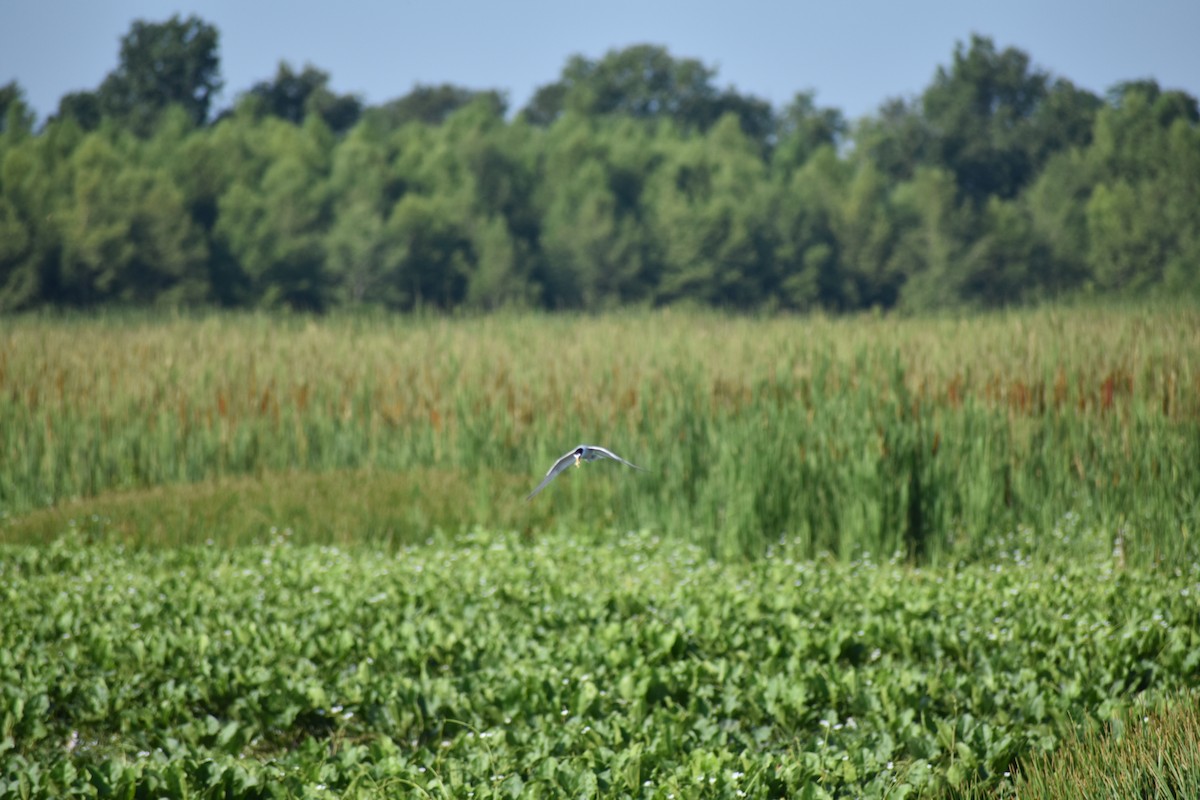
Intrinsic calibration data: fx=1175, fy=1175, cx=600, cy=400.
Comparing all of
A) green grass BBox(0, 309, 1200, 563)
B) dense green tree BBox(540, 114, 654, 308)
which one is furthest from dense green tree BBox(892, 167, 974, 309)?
green grass BBox(0, 309, 1200, 563)

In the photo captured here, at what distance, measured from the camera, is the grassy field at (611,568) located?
12.9ft

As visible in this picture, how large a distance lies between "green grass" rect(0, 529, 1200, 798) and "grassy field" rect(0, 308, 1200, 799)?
21 millimetres

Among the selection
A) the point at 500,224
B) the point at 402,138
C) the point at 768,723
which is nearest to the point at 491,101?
the point at 402,138

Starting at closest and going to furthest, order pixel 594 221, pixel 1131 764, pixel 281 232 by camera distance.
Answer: pixel 1131 764, pixel 281 232, pixel 594 221

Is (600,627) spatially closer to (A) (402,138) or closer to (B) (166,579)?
(B) (166,579)

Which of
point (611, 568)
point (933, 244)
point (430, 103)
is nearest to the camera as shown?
point (611, 568)

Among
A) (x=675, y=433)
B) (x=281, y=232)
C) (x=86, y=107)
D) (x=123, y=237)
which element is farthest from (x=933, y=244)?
(x=675, y=433)

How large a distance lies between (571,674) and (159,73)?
41.8 m

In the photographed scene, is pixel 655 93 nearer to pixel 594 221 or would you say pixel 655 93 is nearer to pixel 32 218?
pixel 594 221

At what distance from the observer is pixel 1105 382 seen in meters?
8.41

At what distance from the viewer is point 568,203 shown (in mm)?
39469

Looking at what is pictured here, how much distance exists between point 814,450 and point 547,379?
10.5ft

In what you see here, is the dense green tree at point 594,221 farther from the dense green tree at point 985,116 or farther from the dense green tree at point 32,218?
the dense green tree at point 32,218

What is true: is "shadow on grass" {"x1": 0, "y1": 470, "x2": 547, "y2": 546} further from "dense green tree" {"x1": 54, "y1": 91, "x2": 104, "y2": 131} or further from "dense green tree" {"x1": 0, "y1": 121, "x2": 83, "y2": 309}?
"dense green tree" {"x1": 54, "y1": 91, "x2": 104, "y2": 131}
